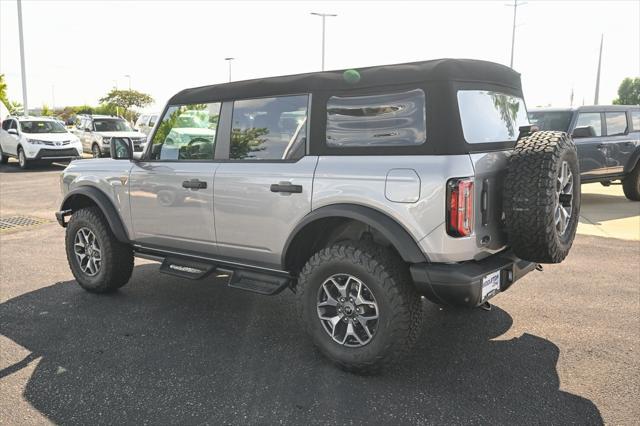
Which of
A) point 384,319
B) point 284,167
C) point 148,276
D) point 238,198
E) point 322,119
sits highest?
point 322,119

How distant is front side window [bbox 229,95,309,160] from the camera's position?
3719 millimetres

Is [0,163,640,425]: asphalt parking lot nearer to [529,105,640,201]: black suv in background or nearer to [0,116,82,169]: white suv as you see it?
[529,105,640,201]: black suv in background

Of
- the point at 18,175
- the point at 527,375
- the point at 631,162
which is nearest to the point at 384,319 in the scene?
the point at 527,375

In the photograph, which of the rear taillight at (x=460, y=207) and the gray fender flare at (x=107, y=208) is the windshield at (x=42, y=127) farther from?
the rear taillight at (x=460, y=207)

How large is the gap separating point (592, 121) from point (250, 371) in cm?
883

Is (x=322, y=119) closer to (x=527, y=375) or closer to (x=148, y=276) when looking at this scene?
(x=527, y=375)

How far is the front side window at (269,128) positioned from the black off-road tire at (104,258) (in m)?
1.63

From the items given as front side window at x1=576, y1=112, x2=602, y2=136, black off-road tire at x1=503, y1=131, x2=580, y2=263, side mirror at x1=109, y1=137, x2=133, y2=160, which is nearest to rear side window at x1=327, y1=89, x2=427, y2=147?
black off-road tire at x1=503, y1=131, x2=580, y2=263

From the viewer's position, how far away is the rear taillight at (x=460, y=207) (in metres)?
2.96

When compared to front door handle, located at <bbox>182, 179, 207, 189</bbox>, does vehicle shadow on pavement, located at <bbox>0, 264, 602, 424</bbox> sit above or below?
below

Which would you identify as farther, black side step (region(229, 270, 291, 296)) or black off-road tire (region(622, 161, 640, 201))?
black off-road tire (region(622, 161, 640, 201))

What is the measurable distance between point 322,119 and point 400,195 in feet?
2.77

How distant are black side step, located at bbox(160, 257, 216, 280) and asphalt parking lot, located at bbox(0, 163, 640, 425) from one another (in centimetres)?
39

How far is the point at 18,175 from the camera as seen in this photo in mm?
15703
